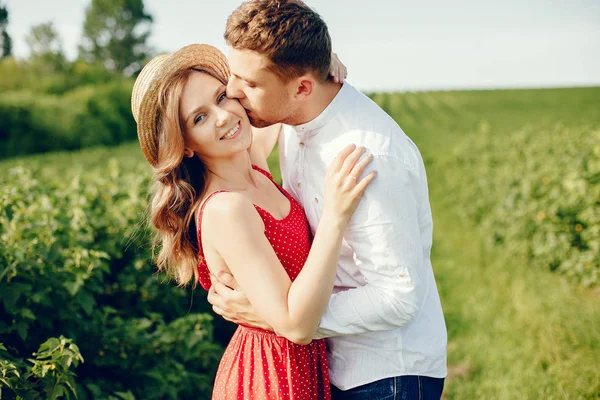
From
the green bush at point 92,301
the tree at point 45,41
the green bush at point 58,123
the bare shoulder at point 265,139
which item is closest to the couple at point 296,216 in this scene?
A: the bare shoulder at point 265,139

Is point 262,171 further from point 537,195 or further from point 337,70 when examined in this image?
point 537,195

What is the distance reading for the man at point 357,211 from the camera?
75.1 inches

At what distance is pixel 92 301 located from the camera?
286 centimetres

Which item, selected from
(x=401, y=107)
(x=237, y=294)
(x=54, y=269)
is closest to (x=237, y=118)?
(x=237, y=294)

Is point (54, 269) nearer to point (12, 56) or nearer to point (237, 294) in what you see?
point (237, 294)

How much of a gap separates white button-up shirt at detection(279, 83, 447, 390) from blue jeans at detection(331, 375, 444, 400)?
0.02 meters

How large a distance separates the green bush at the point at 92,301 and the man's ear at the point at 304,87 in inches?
56.1

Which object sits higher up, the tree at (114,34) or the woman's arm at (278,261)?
the tree at (114,34)

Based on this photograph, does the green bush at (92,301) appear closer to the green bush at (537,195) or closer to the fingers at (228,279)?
the fingers at (228,279)

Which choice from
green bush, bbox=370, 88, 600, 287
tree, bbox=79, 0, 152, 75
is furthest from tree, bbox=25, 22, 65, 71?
green bush, bbox=370, 88, 600, 287

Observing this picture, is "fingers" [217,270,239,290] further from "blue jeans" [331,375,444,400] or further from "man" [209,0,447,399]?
"blue jeans" [331,375,444,400]

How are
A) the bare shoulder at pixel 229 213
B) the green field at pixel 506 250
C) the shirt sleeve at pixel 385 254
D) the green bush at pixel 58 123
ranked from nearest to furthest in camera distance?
the shirt sleeve at pixel 385 254 < the bare shoulder at pixel 229 213 < the green field at pixel 506 250 < the green bush at pixel 58 123

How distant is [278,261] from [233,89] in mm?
730

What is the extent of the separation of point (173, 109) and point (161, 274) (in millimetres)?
2265
